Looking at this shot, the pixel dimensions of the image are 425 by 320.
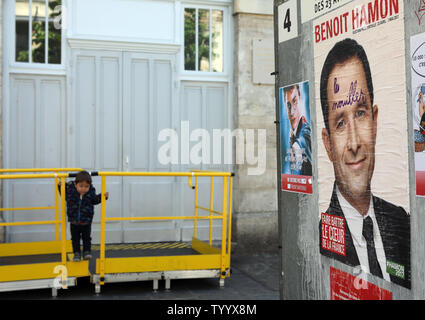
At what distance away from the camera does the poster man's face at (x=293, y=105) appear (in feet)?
11.4

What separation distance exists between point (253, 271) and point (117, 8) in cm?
469

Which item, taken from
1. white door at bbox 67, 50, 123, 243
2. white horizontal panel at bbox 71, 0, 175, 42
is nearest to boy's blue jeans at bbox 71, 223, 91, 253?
white door at bbox 67, 50, 123, 243

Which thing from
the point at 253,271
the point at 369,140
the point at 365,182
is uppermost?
the point at 369,140

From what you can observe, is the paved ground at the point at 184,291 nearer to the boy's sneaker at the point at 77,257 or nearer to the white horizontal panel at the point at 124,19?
the boy's sneaker at the point at 77,257

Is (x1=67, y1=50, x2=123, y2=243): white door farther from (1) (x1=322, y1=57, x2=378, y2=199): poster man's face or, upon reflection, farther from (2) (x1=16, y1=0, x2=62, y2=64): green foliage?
(1) (x1=322, y1=57, x2=378, y2=199): poster man's face

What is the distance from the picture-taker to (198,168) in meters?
8.65

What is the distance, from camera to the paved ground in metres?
5.90

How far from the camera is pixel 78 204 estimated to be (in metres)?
6.08

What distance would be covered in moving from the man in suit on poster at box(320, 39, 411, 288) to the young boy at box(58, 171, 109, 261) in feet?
11.7

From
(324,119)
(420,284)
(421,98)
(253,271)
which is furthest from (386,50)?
(253,271)

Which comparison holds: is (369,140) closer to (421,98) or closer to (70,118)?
(421,98)

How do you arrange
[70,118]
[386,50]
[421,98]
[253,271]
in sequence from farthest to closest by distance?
[70,118] → [253,271] → [386,50] → [421,98]

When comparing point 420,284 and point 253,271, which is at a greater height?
point 420,284

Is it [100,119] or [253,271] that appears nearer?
[253,271]
